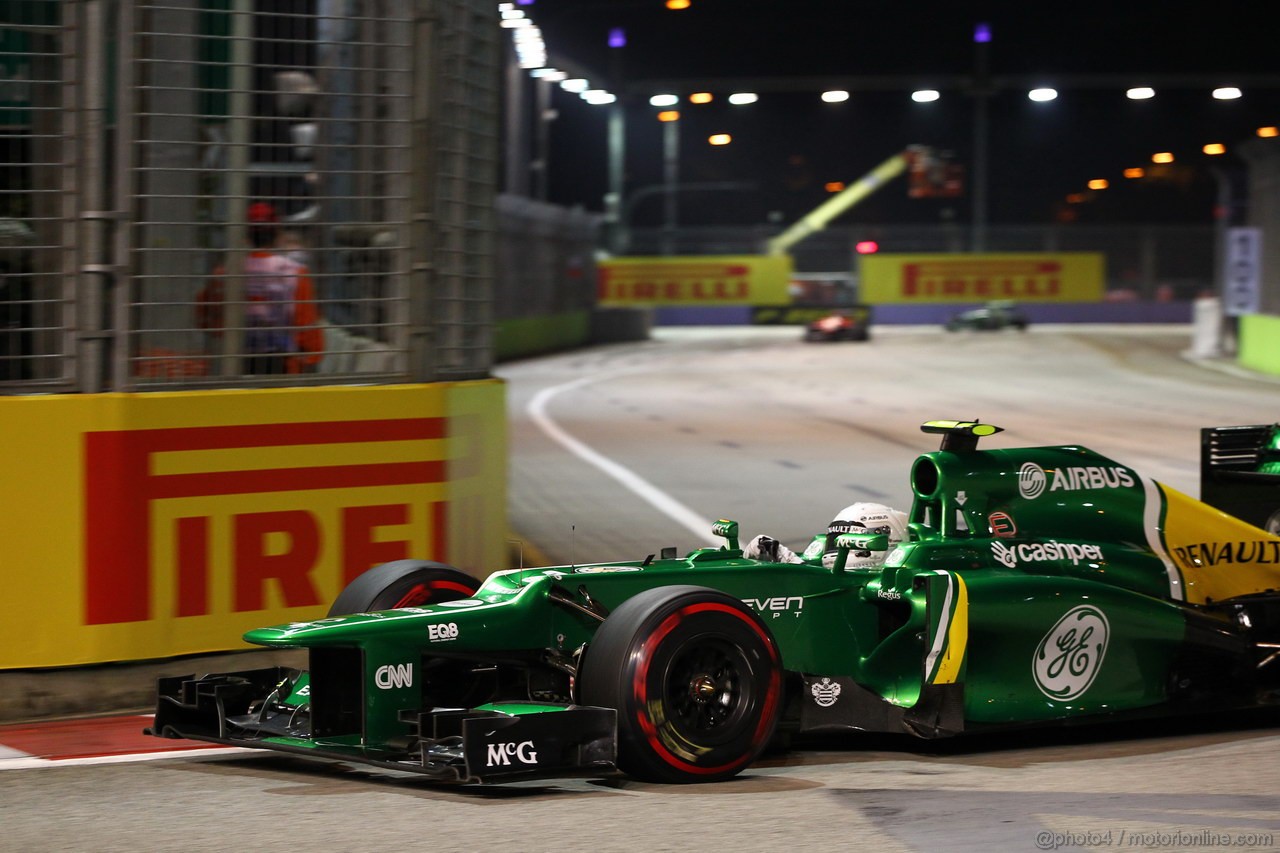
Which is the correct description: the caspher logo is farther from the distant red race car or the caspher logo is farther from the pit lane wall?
the distant red race car

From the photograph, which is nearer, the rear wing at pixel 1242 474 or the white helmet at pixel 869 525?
the white helmet at pixel 869 525

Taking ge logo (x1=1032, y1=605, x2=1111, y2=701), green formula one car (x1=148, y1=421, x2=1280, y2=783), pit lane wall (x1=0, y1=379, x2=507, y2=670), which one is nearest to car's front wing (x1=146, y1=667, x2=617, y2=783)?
green formula one car (x1=148, y1=421, x2=1280, y2=783)

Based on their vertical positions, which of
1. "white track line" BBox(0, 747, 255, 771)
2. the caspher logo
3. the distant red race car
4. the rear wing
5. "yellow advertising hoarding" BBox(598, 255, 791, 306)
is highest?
"yellow advertising hoarding" BBox(598, 255, 791, 306)

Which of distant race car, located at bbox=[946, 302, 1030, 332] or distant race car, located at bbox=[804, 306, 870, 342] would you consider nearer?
distant race car, located at bbox=[804, 306, 870, 342]

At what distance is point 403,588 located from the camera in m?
6.58

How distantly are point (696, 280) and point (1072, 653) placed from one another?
54.6 m

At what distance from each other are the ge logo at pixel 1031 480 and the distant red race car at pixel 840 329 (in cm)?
4113

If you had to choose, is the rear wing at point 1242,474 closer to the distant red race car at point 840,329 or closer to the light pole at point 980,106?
the distant red race car at point 840,329

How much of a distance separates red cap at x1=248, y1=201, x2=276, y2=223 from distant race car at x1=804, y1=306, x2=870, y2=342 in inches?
1602

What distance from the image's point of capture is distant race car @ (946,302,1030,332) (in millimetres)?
53781

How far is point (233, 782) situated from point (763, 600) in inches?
77.3

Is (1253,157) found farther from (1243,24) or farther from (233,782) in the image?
(233,782)

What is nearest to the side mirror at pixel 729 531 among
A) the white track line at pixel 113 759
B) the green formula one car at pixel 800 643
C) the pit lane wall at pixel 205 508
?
the green formula one car at pixel 800 643

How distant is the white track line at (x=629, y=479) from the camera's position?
43.4 ft
